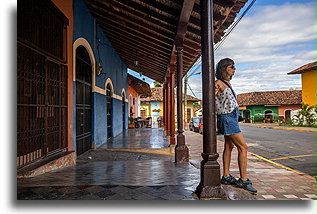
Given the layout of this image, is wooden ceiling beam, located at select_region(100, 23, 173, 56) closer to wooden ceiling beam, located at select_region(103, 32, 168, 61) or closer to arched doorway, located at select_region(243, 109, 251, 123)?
wooden ceiling beam, located at select_region(103, 32, 168, 61)

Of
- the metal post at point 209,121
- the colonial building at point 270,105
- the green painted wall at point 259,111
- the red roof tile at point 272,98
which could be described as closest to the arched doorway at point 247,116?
the colonial building at point 270,105

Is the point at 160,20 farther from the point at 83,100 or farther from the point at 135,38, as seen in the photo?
the point at 83,100

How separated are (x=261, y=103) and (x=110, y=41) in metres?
28.0

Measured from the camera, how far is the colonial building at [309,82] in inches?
790

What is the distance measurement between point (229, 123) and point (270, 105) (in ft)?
108

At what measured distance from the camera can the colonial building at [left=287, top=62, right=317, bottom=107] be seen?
20.1m

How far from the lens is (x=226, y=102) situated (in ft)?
9.53

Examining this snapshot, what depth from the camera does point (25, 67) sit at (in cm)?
348

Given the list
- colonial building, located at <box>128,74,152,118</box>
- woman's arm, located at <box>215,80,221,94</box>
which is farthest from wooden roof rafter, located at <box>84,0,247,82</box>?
colonial building, located at <box>128,74,152,118</box>

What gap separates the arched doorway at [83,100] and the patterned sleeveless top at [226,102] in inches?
146

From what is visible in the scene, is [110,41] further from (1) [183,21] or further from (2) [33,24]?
(2) [33,24]

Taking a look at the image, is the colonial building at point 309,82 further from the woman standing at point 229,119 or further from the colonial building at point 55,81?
the woman standing at point 229,119

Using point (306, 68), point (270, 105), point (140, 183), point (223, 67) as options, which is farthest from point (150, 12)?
point (270, 105)
